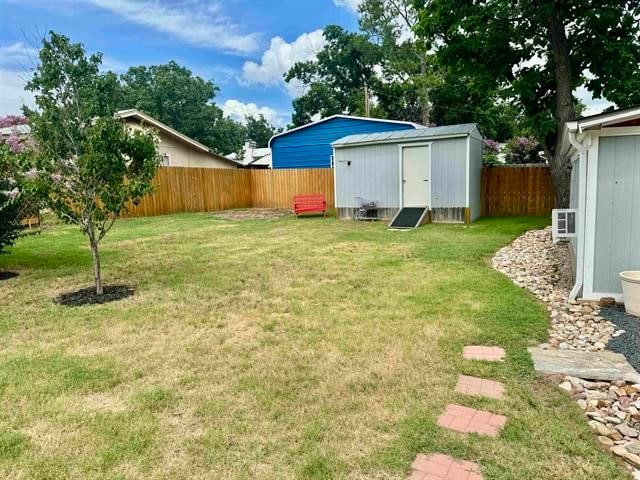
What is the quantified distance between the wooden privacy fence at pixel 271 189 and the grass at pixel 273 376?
654 centimetres

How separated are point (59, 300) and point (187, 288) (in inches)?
58.0

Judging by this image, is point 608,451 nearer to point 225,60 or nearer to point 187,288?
point 187,288

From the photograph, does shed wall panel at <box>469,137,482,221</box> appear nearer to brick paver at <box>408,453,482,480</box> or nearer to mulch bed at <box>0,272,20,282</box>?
brick paver at <box>408,453,482,480</box>

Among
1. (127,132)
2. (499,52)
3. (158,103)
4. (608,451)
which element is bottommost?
(608,451)

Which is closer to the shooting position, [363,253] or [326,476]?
[326,476]

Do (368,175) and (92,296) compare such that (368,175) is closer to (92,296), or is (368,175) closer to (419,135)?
(419,135)

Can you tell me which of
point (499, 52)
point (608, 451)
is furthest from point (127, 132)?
point (499, 52)

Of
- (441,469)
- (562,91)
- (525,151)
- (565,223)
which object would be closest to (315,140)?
(525,151)

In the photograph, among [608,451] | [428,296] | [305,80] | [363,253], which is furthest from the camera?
[305,80]

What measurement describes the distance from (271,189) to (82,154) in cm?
1322

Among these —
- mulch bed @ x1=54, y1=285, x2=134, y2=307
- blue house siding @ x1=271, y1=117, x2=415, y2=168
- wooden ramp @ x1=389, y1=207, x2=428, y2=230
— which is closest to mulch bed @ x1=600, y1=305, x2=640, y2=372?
mulch bed @ x1=54, y1=285, x2=134, y2=307

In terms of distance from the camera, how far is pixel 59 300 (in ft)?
16.8

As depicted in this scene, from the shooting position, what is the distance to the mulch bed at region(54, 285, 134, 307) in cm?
498

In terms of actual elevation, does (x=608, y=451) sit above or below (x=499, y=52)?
below
